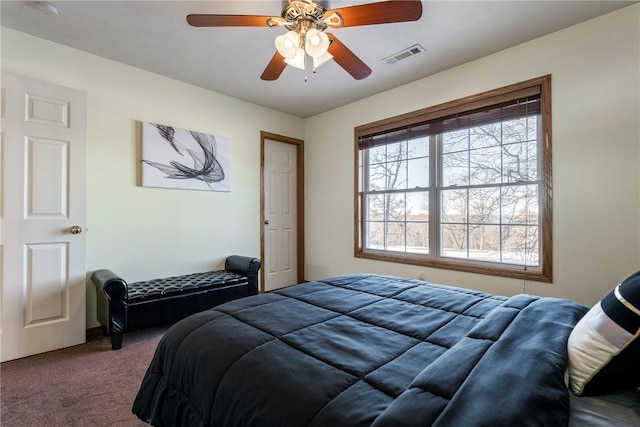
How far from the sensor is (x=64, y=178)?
2.60 metres

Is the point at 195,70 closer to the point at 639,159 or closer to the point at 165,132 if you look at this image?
the point at 165,132

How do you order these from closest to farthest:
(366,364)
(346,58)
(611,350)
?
(611,350), (366,364), (346,58)

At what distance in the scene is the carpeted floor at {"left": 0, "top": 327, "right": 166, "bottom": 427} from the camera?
5.62 feet

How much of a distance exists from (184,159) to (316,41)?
7.36 feet

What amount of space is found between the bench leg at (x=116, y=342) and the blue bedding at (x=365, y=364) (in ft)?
4.35

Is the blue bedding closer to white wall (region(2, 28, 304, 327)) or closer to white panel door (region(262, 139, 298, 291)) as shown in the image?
white wall (region(2, 28, 304, 327))

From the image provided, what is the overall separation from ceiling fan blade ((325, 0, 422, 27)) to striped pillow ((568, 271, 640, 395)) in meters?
1.51

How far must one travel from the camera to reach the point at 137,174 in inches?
123

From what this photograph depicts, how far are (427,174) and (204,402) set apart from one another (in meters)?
3.10

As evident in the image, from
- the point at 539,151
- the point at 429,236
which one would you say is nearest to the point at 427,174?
the point at 429,236

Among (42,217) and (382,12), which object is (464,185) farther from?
(42,217)

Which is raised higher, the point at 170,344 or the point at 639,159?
the point at 639,159

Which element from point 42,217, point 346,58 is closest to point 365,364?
point 346,58

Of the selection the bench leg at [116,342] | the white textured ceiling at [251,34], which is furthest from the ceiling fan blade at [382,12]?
the bench leg at [116,342]
